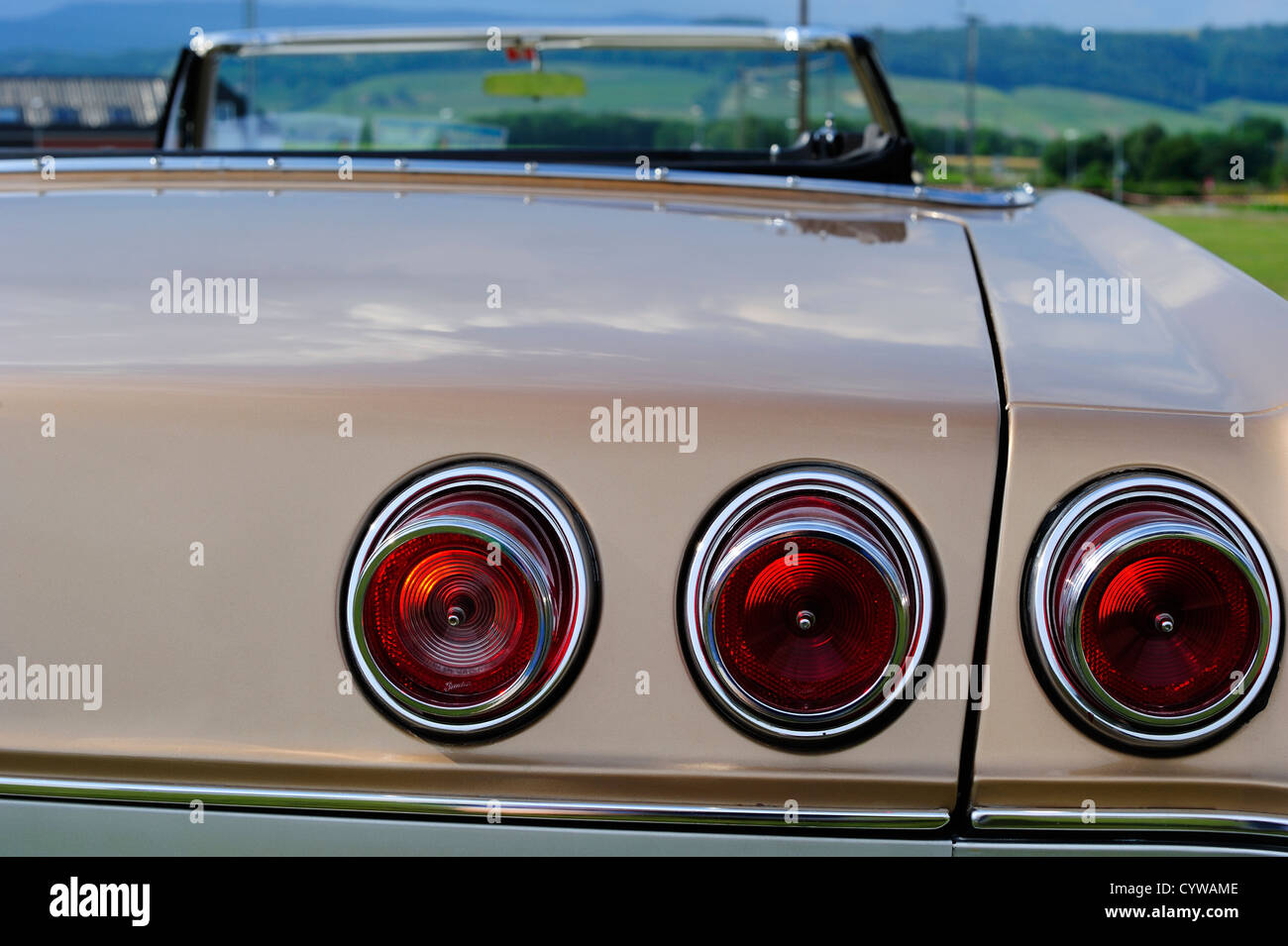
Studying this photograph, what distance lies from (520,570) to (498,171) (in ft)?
3.81

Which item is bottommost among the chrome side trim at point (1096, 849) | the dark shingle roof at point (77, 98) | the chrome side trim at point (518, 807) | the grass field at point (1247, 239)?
the chrome side trim at point (1096, 849)

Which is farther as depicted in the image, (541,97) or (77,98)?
(77,98)

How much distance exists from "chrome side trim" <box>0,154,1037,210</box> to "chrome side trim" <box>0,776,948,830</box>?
3.66 feet

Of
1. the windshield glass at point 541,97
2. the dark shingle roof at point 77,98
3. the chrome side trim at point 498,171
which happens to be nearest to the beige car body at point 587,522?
the chrome side trim at point 498,171

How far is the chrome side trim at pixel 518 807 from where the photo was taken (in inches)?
47.0

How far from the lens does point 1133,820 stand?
3.89 feet

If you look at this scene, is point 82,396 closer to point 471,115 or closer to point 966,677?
point 966,677

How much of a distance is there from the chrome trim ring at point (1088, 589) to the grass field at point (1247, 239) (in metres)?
0.52

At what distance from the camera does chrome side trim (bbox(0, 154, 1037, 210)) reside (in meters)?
2.10

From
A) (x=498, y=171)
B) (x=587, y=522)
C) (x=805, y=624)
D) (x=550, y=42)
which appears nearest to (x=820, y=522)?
(x=805, y=624)

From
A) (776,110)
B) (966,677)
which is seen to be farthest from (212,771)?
(776,110)

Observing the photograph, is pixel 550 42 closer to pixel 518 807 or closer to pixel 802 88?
pixel 802 88

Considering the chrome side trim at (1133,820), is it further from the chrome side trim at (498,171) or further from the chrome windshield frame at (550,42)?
the chrome windshield frame at (550,42)

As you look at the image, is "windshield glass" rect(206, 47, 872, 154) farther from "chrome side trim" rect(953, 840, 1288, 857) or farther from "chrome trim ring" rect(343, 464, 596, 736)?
"chrome side trim" rect(953, 840, 1288, 857)
